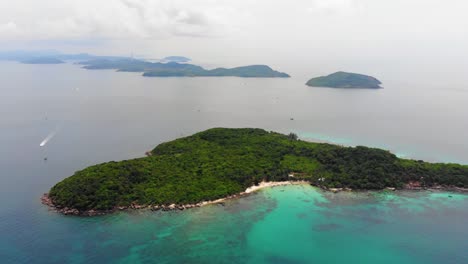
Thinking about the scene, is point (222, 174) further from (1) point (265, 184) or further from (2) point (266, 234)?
(2) point (266, 234)

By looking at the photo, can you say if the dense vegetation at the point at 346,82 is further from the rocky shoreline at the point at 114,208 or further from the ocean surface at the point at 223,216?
the rocky shoreline at the point at 114,208

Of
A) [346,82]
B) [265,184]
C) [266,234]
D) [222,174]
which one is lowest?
[266,234]

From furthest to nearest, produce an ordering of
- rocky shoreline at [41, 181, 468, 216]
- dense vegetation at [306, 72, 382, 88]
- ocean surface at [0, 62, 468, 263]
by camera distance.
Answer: dense vegetation at [306, 72, 382, 88], rocky shoreline at [41, 181, 468, 216], ocean surface at [0, 62, 468, 263]

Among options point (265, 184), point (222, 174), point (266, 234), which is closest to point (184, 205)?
point (222, 174)

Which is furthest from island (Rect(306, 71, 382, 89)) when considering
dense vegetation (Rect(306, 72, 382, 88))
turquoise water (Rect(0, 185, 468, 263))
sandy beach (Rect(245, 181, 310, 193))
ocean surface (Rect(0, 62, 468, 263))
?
turquoise water (Rect(0, 185, 468, 263))

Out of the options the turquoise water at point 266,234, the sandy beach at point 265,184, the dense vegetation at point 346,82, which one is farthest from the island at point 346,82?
the turquoise water at point 266,234

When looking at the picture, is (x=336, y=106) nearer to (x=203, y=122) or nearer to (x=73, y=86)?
(x=203, y=122)

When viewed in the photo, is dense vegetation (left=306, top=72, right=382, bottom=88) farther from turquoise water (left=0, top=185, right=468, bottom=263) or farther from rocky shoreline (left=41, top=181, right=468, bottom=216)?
turquoise water (left=0, top=185, right=468, bottom=263)
